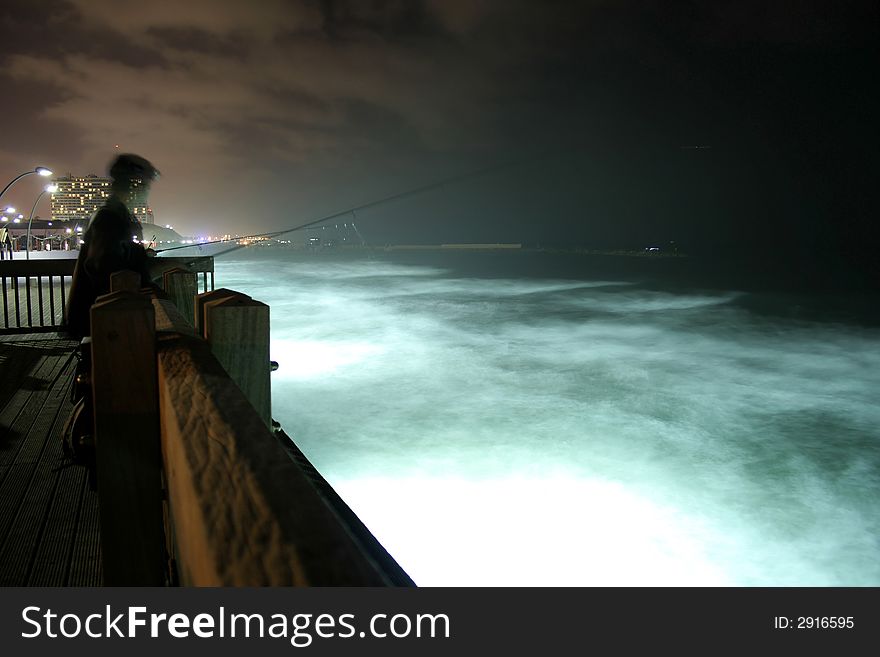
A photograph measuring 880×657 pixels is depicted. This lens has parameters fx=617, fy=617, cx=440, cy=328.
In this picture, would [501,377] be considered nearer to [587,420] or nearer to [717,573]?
[587,420]

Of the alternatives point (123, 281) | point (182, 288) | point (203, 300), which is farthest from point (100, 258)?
point (203, 300)

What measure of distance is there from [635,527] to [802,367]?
10181mm

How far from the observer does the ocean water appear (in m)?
5.95

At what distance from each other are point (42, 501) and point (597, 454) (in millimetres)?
6455

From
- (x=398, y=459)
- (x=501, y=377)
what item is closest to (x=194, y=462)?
(x=398, y=459)

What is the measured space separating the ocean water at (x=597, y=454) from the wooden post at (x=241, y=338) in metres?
4.50

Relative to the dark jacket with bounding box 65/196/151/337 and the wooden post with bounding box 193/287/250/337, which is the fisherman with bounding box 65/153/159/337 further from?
the wooden post with bounding box 193/287/250/337

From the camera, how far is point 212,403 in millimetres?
1015

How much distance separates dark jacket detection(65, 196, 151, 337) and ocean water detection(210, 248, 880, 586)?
146 inches

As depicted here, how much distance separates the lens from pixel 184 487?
867 millimetres

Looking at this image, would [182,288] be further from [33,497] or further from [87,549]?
[87,549]

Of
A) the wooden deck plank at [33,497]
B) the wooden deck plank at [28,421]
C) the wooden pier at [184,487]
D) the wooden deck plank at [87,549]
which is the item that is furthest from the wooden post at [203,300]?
the wooden deck plank at [28,421]

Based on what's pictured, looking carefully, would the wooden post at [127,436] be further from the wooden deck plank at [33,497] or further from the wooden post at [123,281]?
the wooden post at [123,281]

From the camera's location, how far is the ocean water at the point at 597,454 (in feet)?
19.5
